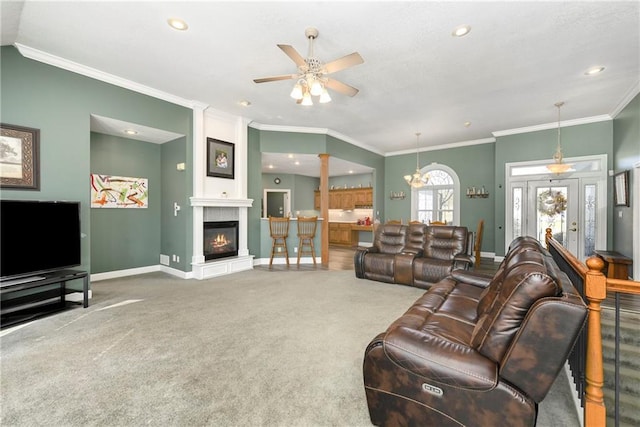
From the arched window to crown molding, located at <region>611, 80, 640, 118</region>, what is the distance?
3252 mm

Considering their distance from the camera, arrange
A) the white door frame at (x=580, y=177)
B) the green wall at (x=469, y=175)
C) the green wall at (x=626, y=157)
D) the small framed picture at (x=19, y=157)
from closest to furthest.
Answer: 1. the small framed picture at (x=19, y=157)
2. the green wall at (x=626, y=157)
3. the white door frame at (x=580, y=177)
4. the green wall at (x=469, y=175)

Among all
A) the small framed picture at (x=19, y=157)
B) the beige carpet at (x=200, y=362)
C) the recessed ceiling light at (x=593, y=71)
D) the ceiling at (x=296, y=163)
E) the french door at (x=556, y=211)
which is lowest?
the beige carpet at (x=200, y=362)

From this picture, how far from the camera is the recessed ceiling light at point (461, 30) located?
2.79 meters

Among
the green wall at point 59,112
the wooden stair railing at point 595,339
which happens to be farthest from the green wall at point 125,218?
the wooden stair railing at point 595,339

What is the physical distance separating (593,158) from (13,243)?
9479 millimetres

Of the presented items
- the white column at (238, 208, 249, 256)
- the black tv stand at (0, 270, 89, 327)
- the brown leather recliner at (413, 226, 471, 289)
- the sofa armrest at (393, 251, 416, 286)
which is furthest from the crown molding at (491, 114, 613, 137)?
the black tv stand at (0, 270, 89, 327)

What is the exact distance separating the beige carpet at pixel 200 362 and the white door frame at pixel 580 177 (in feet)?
15.0

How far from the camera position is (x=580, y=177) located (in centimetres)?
573

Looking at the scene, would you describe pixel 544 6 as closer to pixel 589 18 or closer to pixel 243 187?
pixel 589 18

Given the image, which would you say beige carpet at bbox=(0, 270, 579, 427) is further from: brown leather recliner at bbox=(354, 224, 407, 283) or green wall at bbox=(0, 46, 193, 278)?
green wall at bbox=(0, 46, 193, 278)

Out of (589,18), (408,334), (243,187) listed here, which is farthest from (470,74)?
(243,187)

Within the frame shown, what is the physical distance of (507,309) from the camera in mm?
1328

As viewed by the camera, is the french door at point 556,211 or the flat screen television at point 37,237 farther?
the french door at point 556,211

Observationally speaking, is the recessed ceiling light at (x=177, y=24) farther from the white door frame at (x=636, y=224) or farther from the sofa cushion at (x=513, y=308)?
the white door frame at (x=636, y=224)
